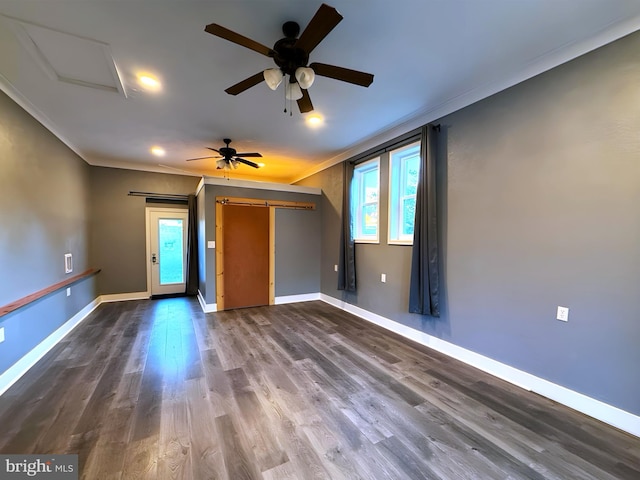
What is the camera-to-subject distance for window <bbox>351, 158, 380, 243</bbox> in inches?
168

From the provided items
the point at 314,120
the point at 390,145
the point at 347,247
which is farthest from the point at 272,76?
the point at 347,247

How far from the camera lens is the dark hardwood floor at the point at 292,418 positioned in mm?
1556

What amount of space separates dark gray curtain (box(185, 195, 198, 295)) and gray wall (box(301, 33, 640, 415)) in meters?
5.09

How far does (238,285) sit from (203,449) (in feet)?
10.9

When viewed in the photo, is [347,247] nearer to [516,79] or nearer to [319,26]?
[516,79]

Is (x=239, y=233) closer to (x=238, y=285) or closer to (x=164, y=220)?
(x=238, y=285)

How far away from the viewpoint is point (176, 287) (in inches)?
237

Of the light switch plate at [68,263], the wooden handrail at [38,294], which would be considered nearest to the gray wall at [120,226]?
the wooden handrail at [38,294]

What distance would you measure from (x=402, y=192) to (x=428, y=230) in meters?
0.88

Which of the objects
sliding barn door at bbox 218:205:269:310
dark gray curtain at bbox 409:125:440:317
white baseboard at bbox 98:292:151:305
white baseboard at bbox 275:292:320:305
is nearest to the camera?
dark gray curtain at bbox 409:125:440:317

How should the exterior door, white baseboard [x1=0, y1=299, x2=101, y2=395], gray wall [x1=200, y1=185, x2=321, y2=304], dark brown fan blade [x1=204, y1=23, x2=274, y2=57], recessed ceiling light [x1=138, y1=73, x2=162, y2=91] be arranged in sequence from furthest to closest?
the exterior door
gray wall [x1=200, y1=185, x2=321, y2=304]
recessed ceiling light [x1=138, y1=73, x2=162, y2=91]
white baseboard [x1=0, y1=299, x2=101, y2=395]
dark brown fan blade [x1=204, y1=23, x2=274, y2=57]

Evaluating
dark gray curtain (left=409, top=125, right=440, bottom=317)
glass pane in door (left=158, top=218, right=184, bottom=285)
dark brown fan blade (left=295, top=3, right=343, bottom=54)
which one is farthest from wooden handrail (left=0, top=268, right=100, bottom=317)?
dark gray curtain (left=409, top=125, right=440, bottom=317)

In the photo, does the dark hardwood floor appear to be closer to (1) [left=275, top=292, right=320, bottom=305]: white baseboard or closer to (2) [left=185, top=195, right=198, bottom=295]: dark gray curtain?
(1) [left=275, top=292, right=320, bottom=305]: white baseboard

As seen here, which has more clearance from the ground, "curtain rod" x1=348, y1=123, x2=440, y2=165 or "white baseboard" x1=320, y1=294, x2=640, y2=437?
"curtain rod" x1=348, y1=123, x2=440, y2=165
